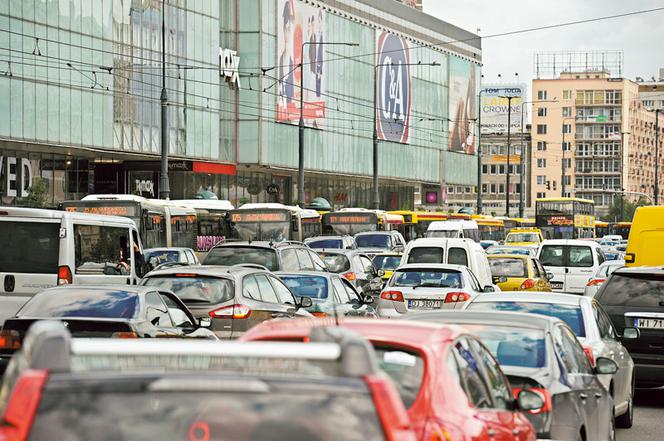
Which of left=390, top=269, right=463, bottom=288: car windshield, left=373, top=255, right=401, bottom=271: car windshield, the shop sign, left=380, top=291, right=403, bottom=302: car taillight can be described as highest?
the shop sign

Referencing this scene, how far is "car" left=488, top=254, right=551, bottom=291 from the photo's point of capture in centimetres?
2864

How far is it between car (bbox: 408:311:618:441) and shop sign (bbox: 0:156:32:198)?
51.7 metres

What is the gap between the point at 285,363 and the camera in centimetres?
399

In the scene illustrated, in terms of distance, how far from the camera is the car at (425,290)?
72.6 feet

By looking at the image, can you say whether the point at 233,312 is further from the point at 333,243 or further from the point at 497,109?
the point at 497,109

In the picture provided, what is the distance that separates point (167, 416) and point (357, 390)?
1.77 ft

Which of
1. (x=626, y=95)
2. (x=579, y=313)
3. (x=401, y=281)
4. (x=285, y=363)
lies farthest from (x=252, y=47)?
(x=626, y=95)

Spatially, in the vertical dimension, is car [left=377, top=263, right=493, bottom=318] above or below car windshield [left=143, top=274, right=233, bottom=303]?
below

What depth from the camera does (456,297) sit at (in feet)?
72.4

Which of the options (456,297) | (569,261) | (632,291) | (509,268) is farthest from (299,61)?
(632,291)

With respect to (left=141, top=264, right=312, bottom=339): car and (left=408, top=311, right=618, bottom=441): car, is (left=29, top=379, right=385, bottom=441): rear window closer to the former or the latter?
(left=408, top=311, right=618, bottom=441): car

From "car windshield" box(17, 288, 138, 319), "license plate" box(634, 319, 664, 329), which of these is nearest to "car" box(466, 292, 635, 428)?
"license plate" box(634, 319, 664, 329)

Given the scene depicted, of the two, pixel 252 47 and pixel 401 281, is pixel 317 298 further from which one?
pixel 252 47

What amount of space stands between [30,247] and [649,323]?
985cm
